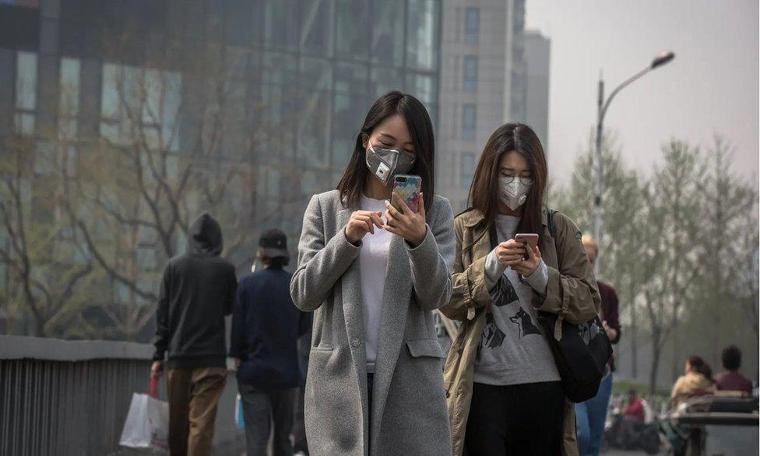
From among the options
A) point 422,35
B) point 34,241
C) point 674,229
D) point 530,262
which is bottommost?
point 530,262

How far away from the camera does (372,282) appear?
15.1 ft

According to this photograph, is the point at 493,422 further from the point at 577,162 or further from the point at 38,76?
the point at 577,162

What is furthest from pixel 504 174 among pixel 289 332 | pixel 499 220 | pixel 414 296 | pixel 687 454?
pixel 687 454

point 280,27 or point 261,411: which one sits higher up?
point 280,27

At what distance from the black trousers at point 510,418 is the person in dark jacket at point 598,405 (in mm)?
2080

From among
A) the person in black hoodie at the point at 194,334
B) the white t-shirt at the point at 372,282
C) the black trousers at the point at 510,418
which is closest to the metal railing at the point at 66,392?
the person in black hoodie at the point at 194,334

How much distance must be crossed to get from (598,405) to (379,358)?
16.6 feet

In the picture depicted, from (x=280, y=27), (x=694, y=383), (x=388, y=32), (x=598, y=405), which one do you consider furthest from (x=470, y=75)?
(x=598, y=405)

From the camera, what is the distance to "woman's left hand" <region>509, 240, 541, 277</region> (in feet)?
18.0

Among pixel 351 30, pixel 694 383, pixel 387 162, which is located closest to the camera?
pixel 387 162

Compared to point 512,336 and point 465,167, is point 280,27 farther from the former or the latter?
point 465,167

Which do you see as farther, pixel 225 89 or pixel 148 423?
pixel 225 89

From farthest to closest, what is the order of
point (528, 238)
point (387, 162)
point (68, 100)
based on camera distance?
point (68, 100) < point (528, 238) < point (387, 162)

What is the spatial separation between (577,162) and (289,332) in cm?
4569
